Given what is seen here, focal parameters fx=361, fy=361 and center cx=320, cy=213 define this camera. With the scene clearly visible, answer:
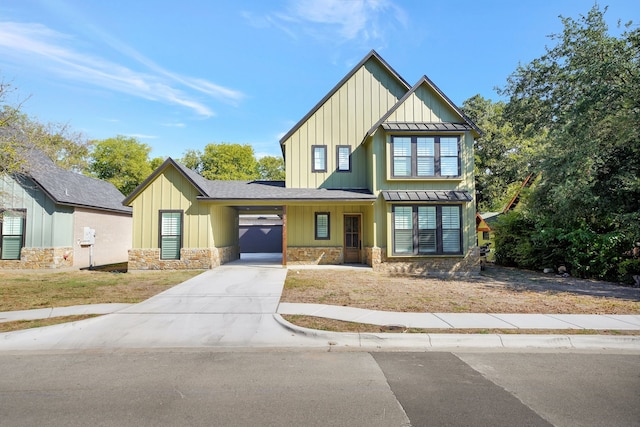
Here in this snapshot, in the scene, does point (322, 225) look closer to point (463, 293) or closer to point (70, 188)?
point (463, 293)

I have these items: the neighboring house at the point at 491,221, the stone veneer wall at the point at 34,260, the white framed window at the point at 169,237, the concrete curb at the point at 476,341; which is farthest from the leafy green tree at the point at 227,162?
the concrete curb at the point at 476,341

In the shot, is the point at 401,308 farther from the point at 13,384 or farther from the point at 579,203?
the point at 579,203

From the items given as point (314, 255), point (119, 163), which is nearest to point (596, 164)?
point (314, 255)

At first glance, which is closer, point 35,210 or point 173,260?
point 173,260

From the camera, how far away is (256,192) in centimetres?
1644

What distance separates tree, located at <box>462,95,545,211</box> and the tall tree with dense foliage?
671 inches

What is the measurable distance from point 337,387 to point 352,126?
574 inches

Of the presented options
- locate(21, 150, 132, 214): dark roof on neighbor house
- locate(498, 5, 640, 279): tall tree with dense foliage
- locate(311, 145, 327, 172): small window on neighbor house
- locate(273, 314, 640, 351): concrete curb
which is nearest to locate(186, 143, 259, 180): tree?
locate(21, 150, 132, 214): dark roof on neighbor house

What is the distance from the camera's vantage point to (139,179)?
134ft

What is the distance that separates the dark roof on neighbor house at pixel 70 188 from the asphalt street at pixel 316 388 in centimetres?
1152

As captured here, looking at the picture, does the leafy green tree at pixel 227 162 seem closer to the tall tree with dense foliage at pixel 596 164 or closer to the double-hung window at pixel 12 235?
the double-hung window at pixel 12 235

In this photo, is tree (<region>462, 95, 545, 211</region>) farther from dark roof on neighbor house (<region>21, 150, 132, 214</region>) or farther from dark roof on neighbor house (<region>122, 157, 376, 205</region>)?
dark roof on neighbor house (<region>21, 150, 132, 214</region>)

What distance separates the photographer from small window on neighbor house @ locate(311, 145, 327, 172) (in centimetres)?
1739

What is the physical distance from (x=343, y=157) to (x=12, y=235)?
15496 mm
